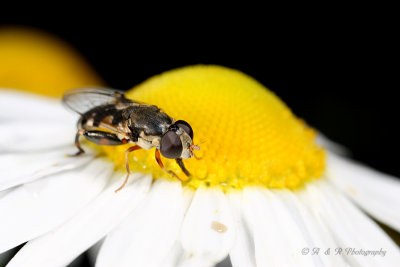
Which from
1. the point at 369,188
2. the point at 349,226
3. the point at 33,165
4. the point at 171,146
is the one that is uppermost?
the point at 171,146

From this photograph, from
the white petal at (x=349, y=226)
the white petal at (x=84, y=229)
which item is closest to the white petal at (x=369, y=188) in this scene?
the white petal at (x=349, y=226)

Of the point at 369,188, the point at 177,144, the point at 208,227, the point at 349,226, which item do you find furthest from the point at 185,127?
the point at 369,188

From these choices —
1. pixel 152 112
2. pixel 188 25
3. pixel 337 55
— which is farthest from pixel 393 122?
pixel 152 112

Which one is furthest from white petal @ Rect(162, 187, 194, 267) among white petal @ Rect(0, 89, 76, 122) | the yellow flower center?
white petal @ Rect(0, 89, 76, 122)

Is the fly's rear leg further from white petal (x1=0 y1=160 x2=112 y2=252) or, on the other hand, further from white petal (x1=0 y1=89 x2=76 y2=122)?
white petal (x1=0 y1=89 x2=76 y2=122)

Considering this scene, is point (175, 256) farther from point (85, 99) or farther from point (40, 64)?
point (40, 64)

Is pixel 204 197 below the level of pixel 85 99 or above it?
below
